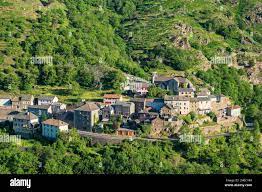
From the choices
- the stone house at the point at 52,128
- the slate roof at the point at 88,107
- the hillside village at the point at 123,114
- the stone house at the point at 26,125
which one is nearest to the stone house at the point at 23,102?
the hillside village at the point at 123,114

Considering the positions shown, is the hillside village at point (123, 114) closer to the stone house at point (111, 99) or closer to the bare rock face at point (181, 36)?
the stone house at point (111, 99)

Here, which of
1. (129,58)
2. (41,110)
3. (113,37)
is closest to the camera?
(41,110)

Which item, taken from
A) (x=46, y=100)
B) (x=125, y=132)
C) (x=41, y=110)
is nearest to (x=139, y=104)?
(x=125, y=132)

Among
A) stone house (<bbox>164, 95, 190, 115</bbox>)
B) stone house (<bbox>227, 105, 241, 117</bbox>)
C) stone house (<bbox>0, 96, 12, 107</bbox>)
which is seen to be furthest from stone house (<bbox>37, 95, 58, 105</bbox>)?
stone house (<bbox>227, 105, 241, 117</bbox>)

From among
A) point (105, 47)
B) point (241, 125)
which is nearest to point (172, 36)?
point (105, 47)

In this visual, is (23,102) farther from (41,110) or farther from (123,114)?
(123,114)
